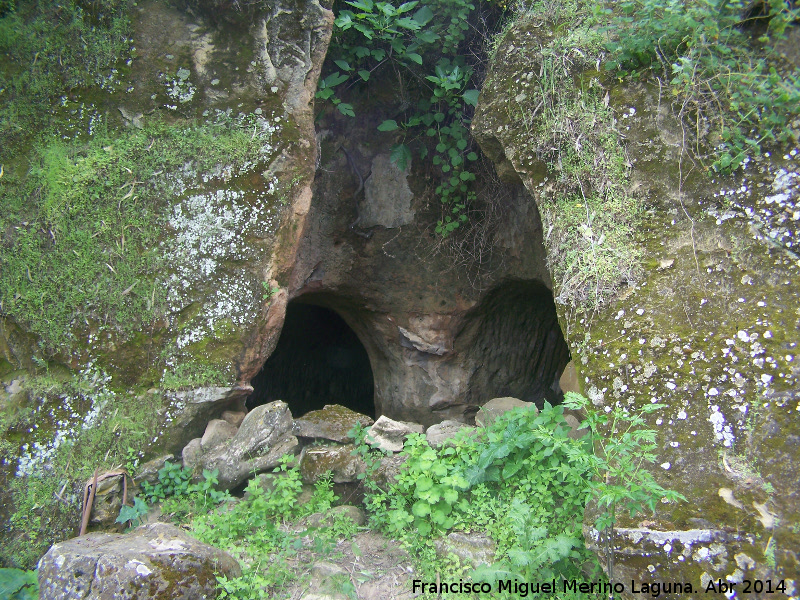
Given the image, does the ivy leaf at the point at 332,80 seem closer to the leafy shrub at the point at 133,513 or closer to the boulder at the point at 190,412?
the boulder at the point at 190,412

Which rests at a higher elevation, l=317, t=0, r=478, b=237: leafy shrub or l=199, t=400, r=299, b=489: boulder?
l=317, t=0, r=478, b=237: leafy shrub

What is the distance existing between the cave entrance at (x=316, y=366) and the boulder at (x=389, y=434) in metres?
4.02

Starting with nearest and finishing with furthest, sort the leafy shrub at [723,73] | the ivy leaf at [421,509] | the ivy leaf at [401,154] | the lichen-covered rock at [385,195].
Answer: the leafy shrub at [723,73] → the ivy leaf at [421,509] → the ivy leaf at [401,154] → the lichen-covered rock at [385,195]

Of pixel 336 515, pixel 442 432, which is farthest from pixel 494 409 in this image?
pixel 336 515

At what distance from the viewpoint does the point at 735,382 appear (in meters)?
2.10

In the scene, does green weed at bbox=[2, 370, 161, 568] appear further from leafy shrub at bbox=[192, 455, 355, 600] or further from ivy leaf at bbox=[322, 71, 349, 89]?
ivy leaf at bbox=[322, 71, 349, 89]

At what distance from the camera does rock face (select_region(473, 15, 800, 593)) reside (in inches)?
75.2

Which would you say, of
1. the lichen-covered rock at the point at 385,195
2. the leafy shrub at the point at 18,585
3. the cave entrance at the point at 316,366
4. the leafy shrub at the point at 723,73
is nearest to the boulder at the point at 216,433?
the leafy shrub at the point at 18,585

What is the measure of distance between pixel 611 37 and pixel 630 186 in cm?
83

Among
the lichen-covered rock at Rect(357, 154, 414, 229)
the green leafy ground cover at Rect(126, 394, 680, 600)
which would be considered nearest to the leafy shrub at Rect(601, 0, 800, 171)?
the green leafy ground cover at Rect(126, 394, 680, 600)

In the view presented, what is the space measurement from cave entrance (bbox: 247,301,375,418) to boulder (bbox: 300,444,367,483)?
403 centimetres

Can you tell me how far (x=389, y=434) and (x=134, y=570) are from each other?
153 cm

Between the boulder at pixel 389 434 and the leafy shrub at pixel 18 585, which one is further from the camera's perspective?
the boulder at pixel 389 434

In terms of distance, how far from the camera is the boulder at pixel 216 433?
3080mm
